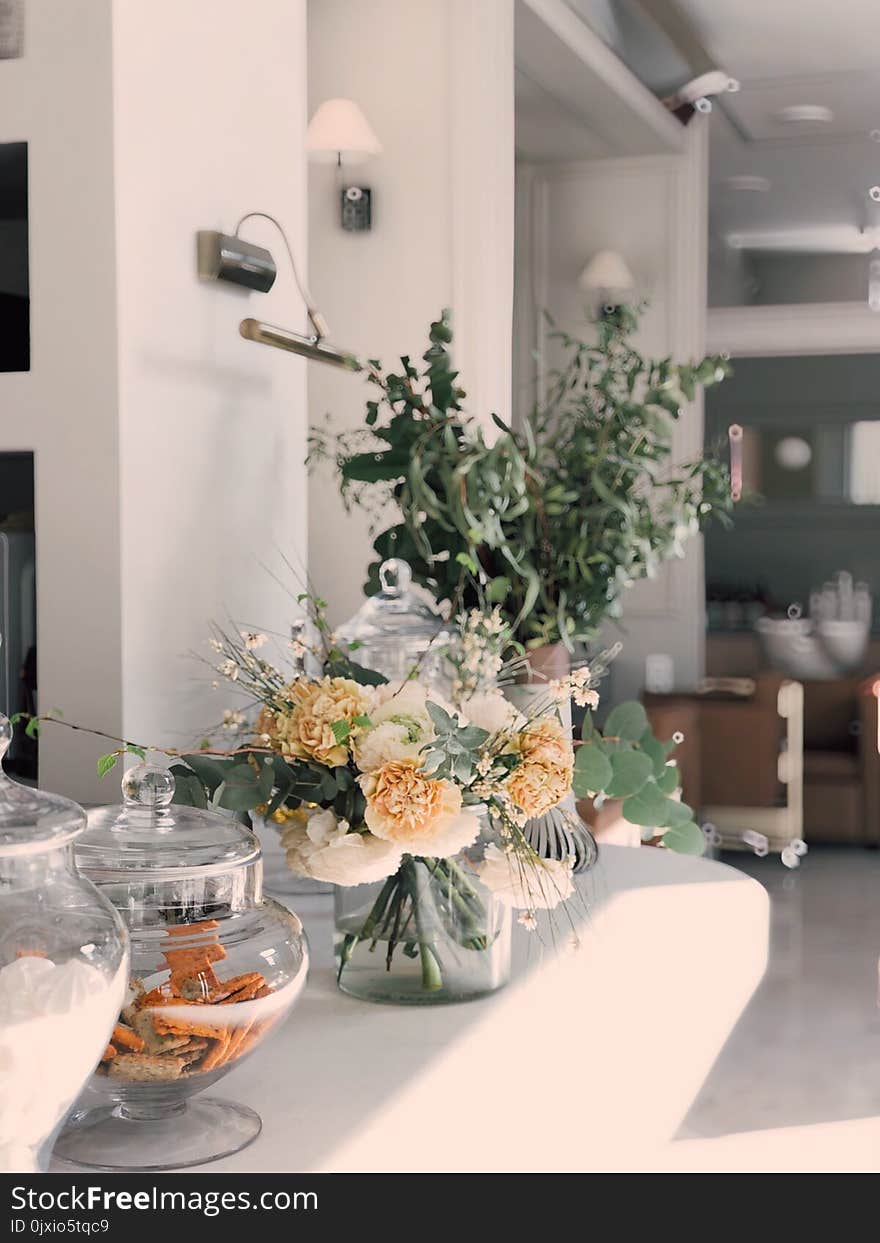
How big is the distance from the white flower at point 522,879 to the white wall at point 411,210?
204 centimetres

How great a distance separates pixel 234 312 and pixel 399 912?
0.67 meters

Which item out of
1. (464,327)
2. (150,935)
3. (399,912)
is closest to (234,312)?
(399,912)

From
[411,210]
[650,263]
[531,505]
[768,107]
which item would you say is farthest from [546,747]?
[768,107]

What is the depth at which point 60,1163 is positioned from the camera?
759 mm

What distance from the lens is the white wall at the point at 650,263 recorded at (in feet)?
16.5

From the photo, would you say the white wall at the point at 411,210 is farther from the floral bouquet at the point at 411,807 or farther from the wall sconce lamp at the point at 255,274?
the floral bouquet at the point at 411,807

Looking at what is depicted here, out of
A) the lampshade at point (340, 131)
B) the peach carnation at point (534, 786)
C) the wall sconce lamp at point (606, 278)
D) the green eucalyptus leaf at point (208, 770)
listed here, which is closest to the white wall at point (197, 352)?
the green eucalyptus leaf at point (208, 770)

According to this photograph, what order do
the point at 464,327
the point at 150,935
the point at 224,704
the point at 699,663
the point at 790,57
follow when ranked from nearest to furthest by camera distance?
1. the point at 150,935
2. the point at 224,704
3. the point at 464,327
4. the point at 790,57
5. the point at 699,663

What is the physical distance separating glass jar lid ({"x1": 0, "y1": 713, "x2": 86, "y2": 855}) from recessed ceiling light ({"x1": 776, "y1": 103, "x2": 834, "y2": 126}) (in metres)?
4.84

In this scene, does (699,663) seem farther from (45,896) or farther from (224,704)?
(45,896)

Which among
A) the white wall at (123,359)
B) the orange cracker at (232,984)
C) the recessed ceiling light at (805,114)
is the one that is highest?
the recessed ceiling light at (805,114)

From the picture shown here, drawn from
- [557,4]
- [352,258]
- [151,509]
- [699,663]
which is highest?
[557,4]

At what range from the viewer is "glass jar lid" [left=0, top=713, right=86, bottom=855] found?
0.66 meters

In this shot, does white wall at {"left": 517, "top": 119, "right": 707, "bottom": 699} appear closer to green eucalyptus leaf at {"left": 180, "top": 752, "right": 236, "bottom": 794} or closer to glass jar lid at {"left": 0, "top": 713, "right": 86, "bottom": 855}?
green eucalyptus leaf at {"left": 180, "top": 752, "right": 236, "bottom": 794}
